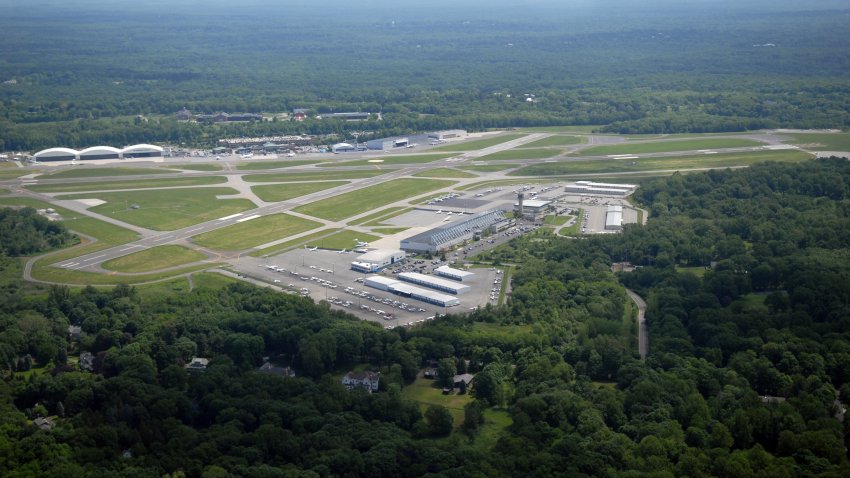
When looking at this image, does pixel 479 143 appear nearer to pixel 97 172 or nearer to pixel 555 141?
pixel 555 141

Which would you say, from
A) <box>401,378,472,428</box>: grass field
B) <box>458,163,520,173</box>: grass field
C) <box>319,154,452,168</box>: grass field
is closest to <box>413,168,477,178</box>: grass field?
<box>458,163,520,173</box>: grass field

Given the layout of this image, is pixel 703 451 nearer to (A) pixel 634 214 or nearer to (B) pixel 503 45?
(A) pixel 634 214

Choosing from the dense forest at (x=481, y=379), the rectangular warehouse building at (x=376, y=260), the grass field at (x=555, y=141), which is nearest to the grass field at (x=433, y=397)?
the dense forest at (x=481, y=379)

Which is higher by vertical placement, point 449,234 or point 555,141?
point 555,141

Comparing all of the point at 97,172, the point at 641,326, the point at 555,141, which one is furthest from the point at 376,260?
→ the point at 555,141

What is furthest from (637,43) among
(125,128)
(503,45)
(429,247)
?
(429,247)
